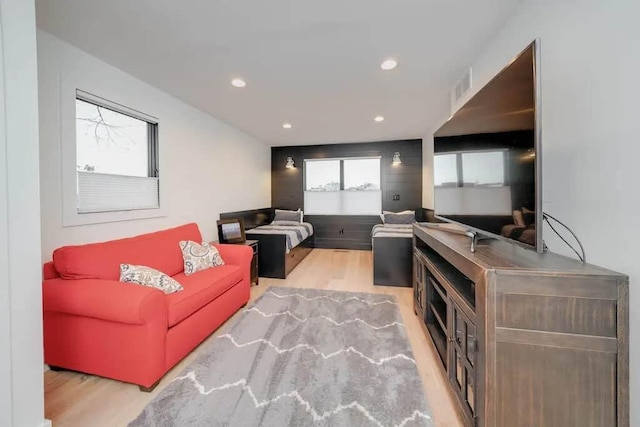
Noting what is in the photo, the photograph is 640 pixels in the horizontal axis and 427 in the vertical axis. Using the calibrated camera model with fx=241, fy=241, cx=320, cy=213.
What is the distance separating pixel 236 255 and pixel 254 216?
7.05 feet

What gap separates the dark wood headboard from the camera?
3.98 m

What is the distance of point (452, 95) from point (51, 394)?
164 inches

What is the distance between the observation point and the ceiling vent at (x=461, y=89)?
227 cm

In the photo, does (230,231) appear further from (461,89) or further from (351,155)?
(461,89)

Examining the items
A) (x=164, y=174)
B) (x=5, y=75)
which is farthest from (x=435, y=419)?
(x=164, y=174)

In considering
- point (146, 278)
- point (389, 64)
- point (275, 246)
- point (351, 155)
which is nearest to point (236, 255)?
point (146, 278)

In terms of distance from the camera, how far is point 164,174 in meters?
2.76

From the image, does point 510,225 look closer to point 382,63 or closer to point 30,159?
point 382,63

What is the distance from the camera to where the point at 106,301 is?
1444mm

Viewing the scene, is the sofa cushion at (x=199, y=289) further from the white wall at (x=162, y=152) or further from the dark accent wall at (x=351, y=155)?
the dark accent wall at (x=351, y=155)

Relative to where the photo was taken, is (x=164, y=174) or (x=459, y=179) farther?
(x=164, y=174)

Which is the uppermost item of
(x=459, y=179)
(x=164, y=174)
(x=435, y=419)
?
(x=164, y=174)

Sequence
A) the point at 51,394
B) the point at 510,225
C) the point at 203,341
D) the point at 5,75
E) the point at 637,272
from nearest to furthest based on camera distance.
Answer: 1. the point at 637,272
2. the point at 5,75
3. the point at 510,225
4. the point at 51,394
5. the point at 203,341

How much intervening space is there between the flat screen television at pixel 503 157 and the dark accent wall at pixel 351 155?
3444 millimetres
